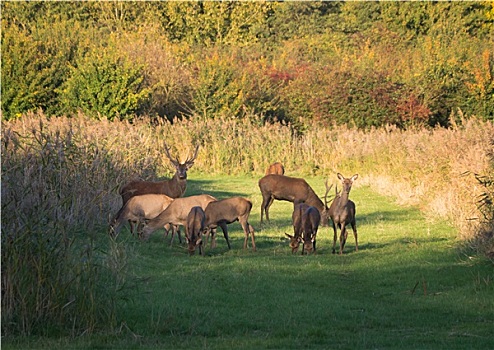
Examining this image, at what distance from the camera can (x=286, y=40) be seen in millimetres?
60250

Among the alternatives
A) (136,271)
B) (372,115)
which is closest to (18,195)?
(136,271)

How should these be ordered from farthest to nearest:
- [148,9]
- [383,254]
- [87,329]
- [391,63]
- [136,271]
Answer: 1. [148,9]
2. [391,63]
3. [383,254]
4. [136,271]
5. [87,329]

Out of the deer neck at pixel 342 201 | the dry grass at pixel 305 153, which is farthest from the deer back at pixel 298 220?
the dry grass at pixel 305 153

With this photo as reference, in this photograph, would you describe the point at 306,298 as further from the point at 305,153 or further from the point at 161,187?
the point at 305,153

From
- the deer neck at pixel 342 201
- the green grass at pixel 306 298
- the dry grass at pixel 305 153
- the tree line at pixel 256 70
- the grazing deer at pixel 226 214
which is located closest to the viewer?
the green grass at pixel 306 298

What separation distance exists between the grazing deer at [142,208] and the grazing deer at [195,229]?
5.47 feet

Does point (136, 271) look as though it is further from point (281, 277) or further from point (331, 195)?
point (331, 195)

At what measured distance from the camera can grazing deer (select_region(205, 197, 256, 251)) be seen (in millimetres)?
14916

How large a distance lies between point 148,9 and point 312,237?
146 feet

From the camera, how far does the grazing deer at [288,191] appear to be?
62.2 ft

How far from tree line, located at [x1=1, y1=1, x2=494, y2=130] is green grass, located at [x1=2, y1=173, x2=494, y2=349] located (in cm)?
1878

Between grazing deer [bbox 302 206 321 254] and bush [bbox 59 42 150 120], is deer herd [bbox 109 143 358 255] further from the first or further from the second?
bush [bbox 59 42 150 120]

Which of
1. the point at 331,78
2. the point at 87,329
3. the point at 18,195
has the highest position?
the point at 331,78

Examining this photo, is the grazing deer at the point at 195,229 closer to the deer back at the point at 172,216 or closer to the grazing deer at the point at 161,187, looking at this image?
the deer back at the point at 172,216
